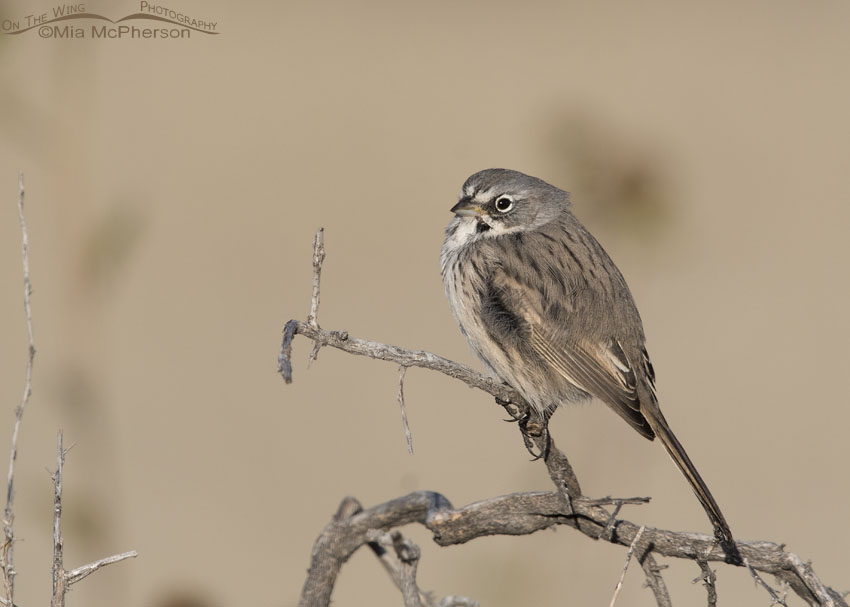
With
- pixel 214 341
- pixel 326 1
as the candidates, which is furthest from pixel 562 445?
pixel 326 1

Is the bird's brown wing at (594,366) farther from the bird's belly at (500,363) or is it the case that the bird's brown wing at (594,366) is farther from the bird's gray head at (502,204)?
the bird's gray head at (502,204)

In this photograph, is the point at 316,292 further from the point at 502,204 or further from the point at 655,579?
the point at 502,204

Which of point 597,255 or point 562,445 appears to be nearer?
point 597,255

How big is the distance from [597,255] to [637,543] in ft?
8.27

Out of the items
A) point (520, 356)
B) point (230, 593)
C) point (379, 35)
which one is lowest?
point (230, 593)

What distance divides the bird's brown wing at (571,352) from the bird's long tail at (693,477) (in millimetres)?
88

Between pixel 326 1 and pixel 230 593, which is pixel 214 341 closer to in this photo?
pixel 230 593

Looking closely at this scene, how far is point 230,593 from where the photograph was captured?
8.55 m

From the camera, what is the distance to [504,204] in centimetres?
612

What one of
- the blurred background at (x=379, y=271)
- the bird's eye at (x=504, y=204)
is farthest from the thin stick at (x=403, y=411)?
the bird's eye at (x=504, y=204)

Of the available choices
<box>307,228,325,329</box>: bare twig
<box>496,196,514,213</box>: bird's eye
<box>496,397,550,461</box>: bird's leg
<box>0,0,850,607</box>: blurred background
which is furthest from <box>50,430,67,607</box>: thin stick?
<box>496,196,514,213</box>: bird's eye

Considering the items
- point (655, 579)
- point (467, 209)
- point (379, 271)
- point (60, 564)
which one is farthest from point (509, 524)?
point (379, 271)

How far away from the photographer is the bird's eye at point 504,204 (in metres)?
6.11

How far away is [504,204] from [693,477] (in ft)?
7.12
